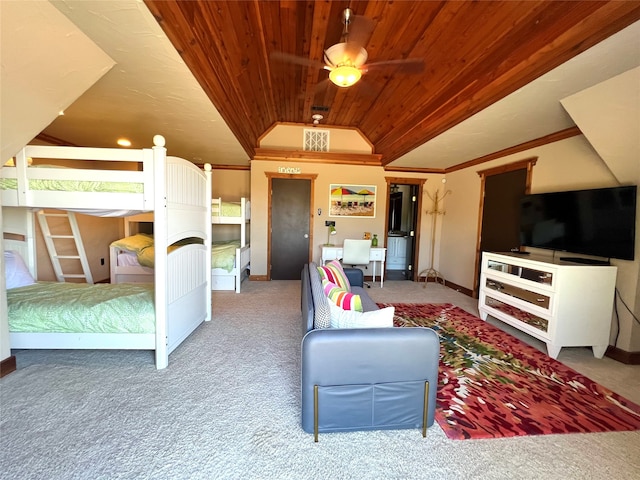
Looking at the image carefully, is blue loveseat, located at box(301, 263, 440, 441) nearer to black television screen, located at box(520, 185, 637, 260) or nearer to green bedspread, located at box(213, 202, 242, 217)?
black television screen, located at box(520, 185, 637, 260)

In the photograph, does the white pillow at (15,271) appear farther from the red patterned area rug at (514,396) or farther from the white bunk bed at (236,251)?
the red patterned area rug at (514,396)

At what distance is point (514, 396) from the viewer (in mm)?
1948

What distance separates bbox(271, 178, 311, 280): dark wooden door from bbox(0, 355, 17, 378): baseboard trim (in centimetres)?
366

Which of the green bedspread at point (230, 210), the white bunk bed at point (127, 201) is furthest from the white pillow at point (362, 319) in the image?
the green bedspread at point (230, 210)

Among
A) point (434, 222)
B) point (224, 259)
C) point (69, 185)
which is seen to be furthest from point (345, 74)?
point (434, 222)

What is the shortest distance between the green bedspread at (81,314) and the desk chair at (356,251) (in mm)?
3170

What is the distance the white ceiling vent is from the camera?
5.25m

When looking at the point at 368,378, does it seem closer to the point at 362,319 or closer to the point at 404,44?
the point at 362,319

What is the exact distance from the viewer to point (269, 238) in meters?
5.36

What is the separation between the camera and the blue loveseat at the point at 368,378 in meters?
1.49

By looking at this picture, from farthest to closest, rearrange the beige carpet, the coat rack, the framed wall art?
the coat rack
the framed wall art
the beige carpet

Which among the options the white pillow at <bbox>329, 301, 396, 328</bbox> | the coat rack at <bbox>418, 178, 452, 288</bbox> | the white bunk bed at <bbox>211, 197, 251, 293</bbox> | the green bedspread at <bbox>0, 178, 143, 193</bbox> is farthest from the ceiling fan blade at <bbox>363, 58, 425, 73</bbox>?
the coat rack at <bbox>418, 178, 452, 288</bbox>

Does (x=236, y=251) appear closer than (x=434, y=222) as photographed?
Yes

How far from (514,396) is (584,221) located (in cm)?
204
